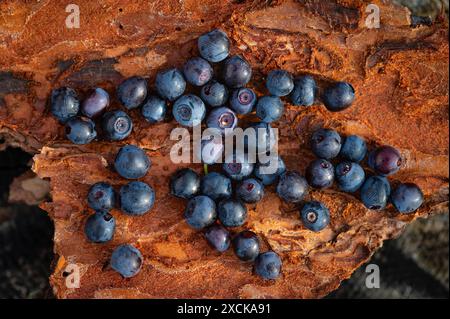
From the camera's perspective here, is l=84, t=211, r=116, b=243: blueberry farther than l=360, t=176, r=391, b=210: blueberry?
No

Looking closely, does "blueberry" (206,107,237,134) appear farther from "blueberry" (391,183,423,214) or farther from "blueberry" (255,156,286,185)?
"blueberry" (391,183,423,214)

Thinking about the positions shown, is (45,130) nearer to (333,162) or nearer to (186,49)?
(186,49)

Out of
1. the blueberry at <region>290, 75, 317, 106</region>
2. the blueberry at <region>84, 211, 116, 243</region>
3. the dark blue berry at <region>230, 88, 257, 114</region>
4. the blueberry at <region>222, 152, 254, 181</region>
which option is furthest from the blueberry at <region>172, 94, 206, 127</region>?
the blueberry at <region>84, 211, 116, 243</region>

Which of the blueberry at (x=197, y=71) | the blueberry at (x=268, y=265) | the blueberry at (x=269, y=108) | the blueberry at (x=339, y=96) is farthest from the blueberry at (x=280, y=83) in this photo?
the blueberry at (x=268, y=265)

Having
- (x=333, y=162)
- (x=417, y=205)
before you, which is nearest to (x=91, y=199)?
(x=333, y=162)

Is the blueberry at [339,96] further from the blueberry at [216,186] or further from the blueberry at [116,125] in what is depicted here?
the blueberry at [116,125]

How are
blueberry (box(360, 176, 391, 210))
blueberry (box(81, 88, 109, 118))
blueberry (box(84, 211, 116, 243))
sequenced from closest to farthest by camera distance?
1. blueberry (box(84, 211, 116, 243))
2. blueberry (box(81, 88, 109, 118))
3. blueberry (box(360, 176, 391, 210))
